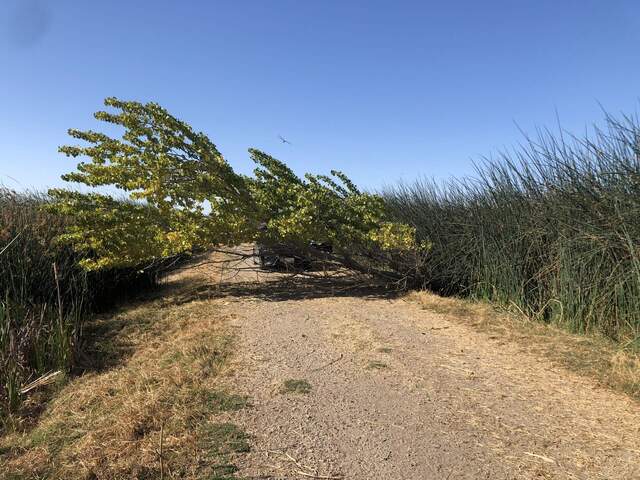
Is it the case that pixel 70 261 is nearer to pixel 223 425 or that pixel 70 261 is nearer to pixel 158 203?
pixel 158 203

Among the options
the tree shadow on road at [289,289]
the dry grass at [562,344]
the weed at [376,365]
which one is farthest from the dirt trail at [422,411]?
the tree shadow on road at [289,289]

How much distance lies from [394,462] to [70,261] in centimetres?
698

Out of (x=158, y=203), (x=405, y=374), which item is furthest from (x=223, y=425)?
(x=158, y=203)

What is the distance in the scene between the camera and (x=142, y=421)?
3.67 m

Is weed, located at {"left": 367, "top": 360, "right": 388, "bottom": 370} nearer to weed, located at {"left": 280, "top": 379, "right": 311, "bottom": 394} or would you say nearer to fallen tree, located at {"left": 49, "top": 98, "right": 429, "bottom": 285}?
weed, located at {"left": 280, "top": 379, "right": 311, "bottom": 394}

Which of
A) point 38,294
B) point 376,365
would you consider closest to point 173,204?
point 38,294

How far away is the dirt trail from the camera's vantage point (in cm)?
305

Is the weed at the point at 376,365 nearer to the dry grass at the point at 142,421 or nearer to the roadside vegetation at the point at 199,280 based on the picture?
the roadside vegetation at the point at 199,280

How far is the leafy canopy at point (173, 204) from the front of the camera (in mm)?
7621

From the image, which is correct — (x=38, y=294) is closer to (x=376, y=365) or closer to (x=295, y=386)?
(x=295, y=386)

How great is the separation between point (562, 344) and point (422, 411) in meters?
2.34

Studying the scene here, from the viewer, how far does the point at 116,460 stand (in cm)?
320

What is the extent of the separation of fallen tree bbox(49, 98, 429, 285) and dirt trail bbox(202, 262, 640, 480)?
7.59ft

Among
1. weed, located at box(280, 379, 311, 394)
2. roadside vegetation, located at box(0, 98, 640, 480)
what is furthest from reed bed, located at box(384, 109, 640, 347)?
weed, located at box(280, 379, 311, 394)
